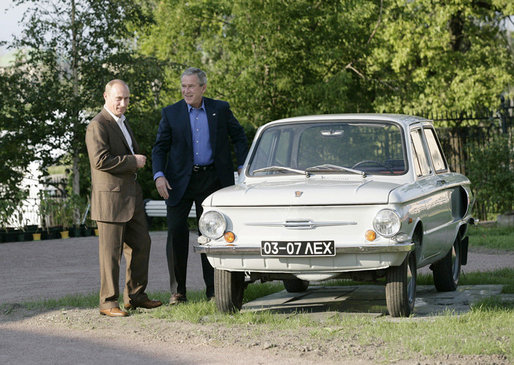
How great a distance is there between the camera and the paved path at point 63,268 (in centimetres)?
1073

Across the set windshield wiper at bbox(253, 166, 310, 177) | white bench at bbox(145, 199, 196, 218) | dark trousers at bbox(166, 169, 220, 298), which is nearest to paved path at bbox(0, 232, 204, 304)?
dark trousers at bbox(166, 169, 220, 298)

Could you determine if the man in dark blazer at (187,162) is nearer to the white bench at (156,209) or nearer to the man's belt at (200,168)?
the man's belt at (200,168)

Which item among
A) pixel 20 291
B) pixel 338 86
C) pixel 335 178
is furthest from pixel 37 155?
pixel 335 178

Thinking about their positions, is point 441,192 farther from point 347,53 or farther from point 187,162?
point 347,53

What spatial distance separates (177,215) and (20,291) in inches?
118

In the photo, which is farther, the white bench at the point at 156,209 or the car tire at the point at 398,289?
the white bench at the point at 156,209

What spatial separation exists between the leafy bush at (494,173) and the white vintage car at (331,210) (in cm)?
1084

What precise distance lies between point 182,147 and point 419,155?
2326 mm

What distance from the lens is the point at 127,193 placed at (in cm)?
816

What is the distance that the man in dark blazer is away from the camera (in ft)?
28.7

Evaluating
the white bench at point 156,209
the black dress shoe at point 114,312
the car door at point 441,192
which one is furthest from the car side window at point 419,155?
the white bench at point 156,209

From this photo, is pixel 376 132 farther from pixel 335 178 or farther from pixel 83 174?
pixel 83 174

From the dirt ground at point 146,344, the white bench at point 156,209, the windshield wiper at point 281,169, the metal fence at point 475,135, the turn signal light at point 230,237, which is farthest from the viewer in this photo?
the white bench at point 156,209

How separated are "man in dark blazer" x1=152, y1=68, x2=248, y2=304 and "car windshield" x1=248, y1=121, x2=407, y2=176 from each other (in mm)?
414
